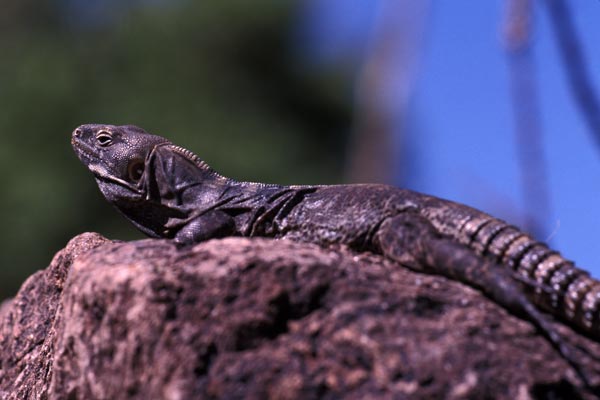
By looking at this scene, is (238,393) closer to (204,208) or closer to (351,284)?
(351,284)

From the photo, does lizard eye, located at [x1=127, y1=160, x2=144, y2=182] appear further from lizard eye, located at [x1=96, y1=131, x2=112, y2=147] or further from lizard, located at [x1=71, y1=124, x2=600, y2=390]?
lizard eye, located at [x1=96, y1=131, x2=112, y2=147]

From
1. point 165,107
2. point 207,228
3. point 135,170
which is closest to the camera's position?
point 207,228

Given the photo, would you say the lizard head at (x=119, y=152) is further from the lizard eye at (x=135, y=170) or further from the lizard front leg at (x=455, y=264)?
the lizard front leg at (x=455, y=264)

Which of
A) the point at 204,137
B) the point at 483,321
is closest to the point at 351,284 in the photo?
the point at 483,321

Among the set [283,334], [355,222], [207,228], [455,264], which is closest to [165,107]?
[207,228]

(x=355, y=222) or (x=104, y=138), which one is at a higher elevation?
(x=355, y=222)

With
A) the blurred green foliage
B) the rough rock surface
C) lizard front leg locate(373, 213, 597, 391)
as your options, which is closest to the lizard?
lizard front leg locate(373, 213, 597, 391)

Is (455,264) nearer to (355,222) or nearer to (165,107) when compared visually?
(355,222)
